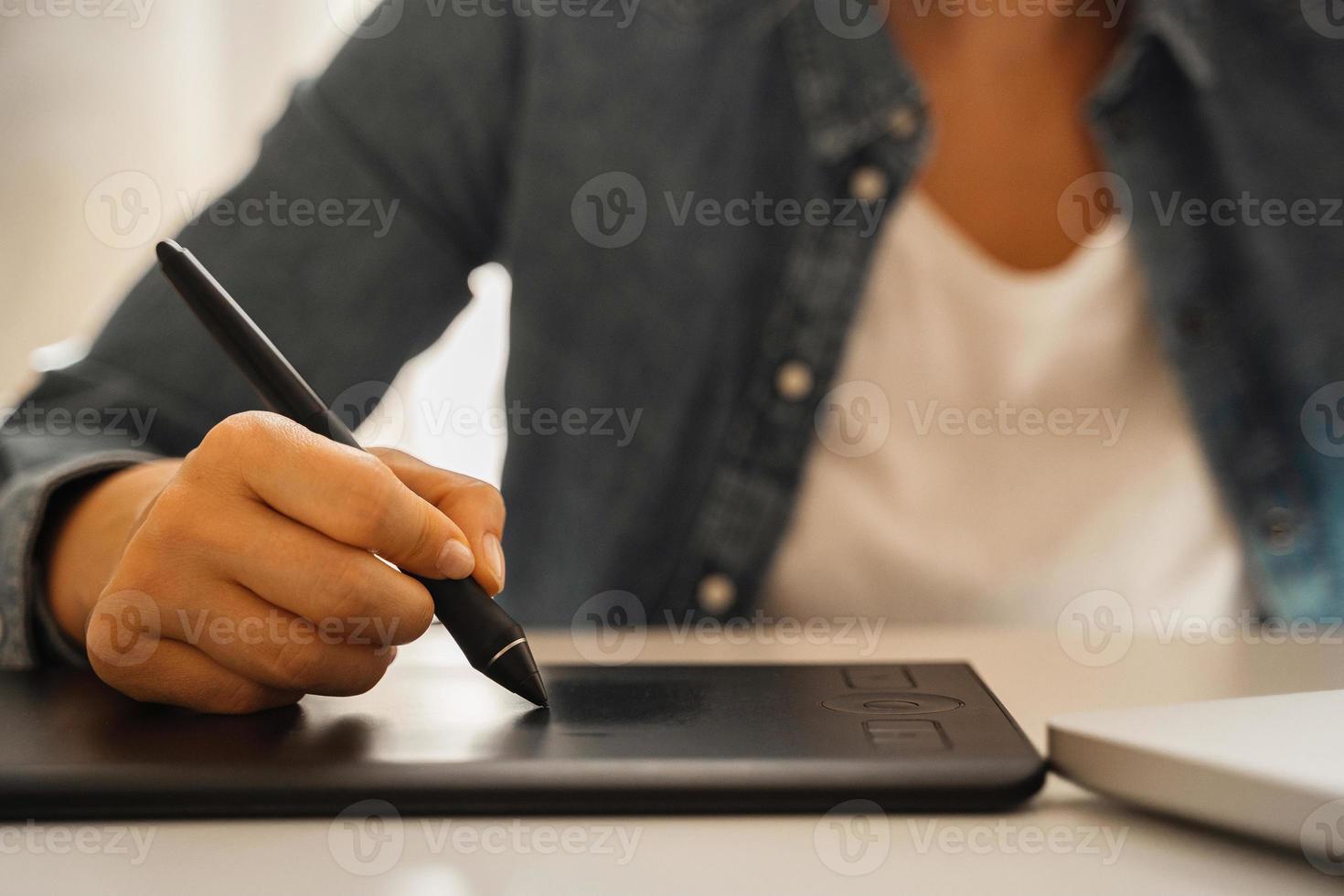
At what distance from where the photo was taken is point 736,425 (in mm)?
686

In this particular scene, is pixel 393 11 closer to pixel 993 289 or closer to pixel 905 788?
pixel 993 289

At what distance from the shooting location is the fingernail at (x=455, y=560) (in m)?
0.33

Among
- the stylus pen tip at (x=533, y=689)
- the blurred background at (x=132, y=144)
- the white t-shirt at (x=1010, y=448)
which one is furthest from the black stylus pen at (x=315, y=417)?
the blurred background at (x=132, y=144)

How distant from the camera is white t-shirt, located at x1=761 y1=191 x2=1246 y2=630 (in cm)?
68

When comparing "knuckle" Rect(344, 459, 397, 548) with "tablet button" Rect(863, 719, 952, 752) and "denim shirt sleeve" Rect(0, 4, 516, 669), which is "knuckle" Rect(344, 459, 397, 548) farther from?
"denim shirt sleeve" Rect(0, 4, 516, 669)

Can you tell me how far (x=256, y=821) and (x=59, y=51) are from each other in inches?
53.9

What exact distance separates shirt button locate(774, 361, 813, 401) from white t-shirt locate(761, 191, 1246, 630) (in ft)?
0.06

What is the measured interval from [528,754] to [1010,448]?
51 cm

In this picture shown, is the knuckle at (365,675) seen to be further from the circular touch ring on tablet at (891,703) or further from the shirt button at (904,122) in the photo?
the shirt button at (904,122)

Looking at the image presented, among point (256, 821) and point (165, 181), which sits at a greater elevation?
point (256, 821)

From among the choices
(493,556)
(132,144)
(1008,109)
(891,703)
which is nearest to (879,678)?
(891,703)

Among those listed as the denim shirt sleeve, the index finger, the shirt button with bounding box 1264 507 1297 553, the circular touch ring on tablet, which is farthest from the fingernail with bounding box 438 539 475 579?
the shirt button with bounding box 1264 507 1297 553

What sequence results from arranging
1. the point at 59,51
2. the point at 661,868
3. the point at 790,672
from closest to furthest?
1. the point at 661,868
2. the point at 790,672
3. the point at 59,51

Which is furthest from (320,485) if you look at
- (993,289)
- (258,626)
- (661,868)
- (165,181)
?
(165,181)
